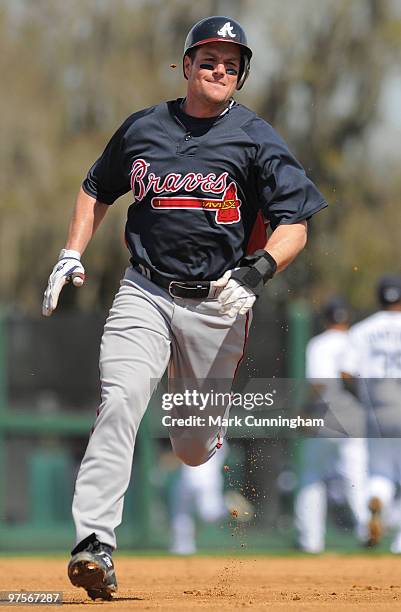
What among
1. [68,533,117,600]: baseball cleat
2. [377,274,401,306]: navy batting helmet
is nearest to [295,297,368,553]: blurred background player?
[377,274,401,306]: navy batting helmet

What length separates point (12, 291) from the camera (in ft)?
76.8

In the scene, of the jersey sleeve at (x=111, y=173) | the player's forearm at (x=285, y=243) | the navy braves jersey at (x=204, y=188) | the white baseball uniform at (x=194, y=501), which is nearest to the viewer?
the player's forearm at (x=285, y=243)

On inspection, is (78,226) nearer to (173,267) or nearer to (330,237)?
(173,267)

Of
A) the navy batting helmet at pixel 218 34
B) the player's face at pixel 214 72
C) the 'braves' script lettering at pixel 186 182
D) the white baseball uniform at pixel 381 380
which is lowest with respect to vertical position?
the white baseball uniform at pixel 381 380

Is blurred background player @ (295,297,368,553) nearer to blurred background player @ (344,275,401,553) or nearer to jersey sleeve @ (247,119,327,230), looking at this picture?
blurred background player @ (344,275,401,553)

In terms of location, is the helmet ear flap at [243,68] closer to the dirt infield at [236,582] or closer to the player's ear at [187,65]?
the player's ear at [187,65]

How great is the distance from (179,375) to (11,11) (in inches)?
720

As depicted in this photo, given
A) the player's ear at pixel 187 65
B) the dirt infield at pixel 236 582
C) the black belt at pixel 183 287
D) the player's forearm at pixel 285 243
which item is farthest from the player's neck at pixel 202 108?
the dirt infield at pixel 236 582

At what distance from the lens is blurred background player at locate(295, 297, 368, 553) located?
37.2ft

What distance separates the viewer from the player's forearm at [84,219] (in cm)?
624

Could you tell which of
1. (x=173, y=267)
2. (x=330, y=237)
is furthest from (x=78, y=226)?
(x=330, y=237)

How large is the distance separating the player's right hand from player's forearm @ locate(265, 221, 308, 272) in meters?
0.88

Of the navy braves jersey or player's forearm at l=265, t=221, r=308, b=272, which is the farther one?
the navy braves jersey

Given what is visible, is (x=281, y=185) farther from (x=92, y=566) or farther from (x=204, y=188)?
(x=92, y=566)
